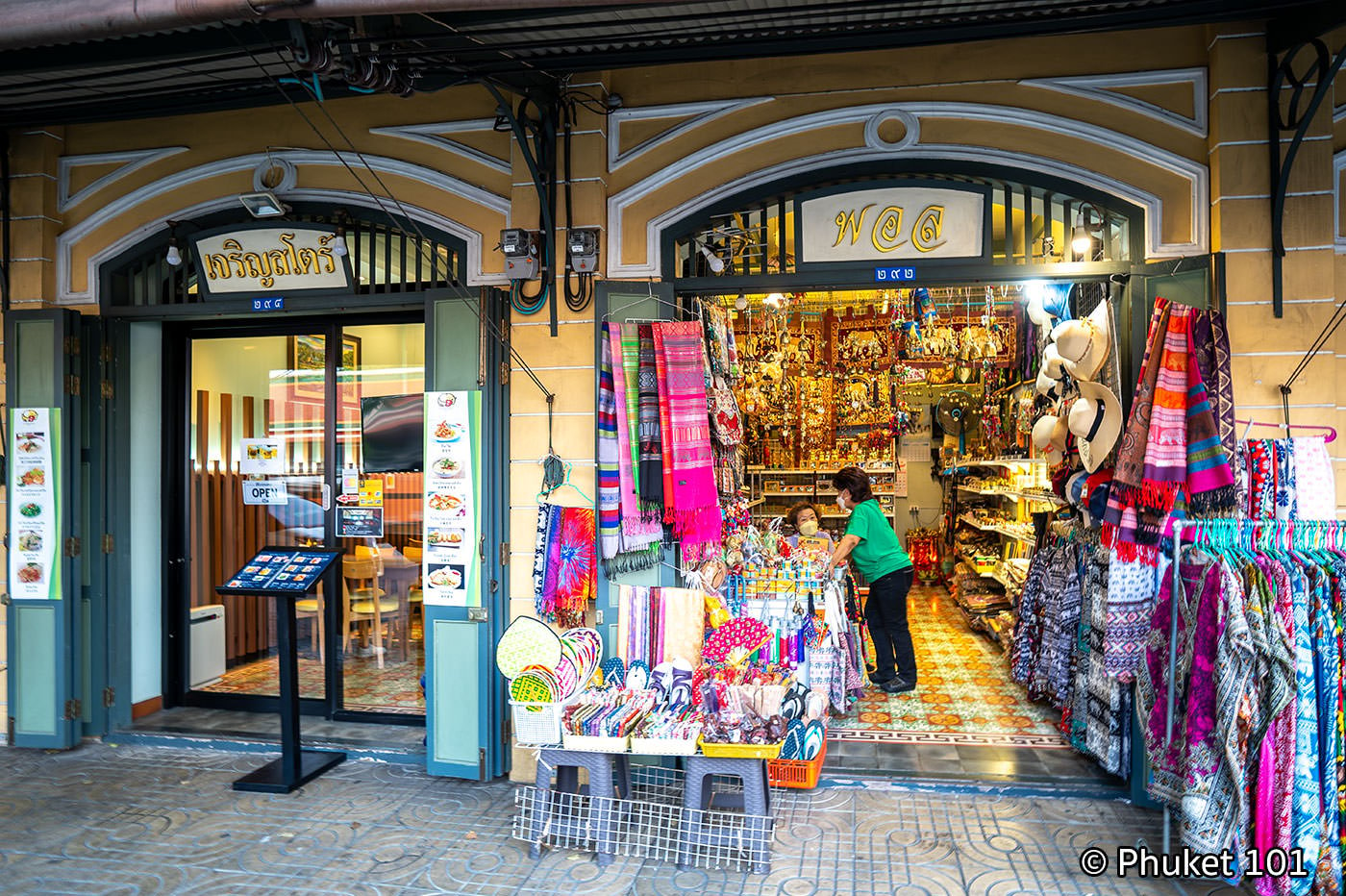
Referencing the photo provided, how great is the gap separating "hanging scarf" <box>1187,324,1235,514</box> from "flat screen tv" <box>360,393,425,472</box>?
416cm

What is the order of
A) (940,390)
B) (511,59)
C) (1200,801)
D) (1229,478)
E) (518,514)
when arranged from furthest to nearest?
(940,390) < (518,514) < (511,59) < (1229,478) < (1200,801)

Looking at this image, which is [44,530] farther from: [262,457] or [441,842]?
[441,842]

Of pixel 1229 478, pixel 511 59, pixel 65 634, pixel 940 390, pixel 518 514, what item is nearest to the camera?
pixel 1229 478

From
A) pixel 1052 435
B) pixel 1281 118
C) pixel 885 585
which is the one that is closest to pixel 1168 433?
pixel 1052 435

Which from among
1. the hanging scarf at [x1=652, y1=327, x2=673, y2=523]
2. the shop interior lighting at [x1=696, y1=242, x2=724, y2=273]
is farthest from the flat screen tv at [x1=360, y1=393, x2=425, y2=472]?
the shop interior lighting at [x1=696, y1=242, x2=724, y2=273]

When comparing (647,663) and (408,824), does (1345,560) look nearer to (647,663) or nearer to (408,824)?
(647,663)

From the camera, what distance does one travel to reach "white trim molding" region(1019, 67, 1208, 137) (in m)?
4.12

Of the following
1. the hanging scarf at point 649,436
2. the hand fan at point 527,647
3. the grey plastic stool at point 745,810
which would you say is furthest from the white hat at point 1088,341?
the hand fan at point 527,647

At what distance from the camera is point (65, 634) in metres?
5.16

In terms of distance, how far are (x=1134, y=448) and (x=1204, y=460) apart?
0.88 ft

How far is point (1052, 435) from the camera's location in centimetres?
509

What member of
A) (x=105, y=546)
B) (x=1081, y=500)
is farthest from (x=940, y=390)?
(x=105, y=546)

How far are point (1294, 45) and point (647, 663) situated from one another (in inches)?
159

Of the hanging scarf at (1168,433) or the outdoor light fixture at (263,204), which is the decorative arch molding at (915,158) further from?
the outdoor light fixture at (263,204)
